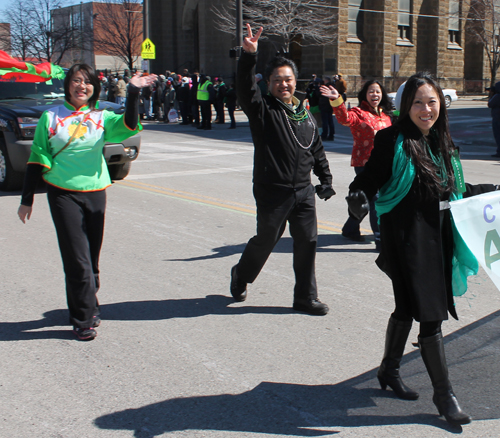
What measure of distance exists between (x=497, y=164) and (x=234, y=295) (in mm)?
10329

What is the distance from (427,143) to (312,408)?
5.03 ft

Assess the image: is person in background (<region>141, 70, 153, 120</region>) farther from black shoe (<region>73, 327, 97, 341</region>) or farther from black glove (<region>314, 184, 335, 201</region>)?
black shoe (<region>73, 327, 97, 341</region>)

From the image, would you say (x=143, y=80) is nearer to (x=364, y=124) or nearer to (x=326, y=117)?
(x=364, y=124)

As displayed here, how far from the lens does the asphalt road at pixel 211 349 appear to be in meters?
3.33

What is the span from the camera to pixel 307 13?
1428 inches

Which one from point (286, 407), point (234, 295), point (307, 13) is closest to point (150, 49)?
point (307, 13)

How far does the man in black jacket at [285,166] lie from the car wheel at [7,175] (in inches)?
250

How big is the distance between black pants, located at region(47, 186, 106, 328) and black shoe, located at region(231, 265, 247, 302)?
117 centimetres

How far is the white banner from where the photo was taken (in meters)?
3.35

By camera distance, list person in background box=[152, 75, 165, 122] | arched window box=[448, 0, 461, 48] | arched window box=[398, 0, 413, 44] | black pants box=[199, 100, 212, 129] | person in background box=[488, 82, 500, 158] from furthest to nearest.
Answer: arched window box=[448, 0, 461, 48]
arched window box=[398, 0, 413, 44]
person in background box=[152, 75, 165, 122]
black pants box=[199, 100, 212, 129]
person in background box=[488, 82, 500, 158]

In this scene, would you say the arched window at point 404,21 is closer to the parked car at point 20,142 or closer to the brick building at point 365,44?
the brick building at point 365,44

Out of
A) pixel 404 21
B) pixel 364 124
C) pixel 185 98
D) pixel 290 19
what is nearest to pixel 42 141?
pixel 364 124

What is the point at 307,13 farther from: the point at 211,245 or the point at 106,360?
the point at 106,360

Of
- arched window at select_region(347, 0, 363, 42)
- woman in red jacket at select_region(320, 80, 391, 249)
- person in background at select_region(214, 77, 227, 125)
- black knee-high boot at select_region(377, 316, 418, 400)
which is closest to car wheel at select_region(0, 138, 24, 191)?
woman in red jacket at select_region(320, 80, 391, 249)
